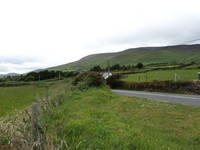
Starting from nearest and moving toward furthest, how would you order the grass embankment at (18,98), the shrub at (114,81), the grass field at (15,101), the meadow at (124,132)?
the meadow at (124,132) → the grass field at (15,101) → the grass embankment at (18,98) → the shrub at (114,81)

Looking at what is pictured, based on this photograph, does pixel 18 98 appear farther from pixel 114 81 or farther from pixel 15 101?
pixel 114 81

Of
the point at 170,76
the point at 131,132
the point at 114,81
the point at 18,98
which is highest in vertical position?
the point at 170,76

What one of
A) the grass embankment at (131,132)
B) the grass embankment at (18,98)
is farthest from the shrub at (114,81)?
the grass embankment at (131,132)

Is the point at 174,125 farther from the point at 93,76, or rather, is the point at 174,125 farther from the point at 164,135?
the point at 93,76

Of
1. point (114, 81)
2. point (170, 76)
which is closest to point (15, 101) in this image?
point (114, 81)

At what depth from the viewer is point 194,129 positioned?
563 cm

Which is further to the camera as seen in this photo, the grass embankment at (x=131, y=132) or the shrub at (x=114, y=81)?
the shrub at (x=114, y=81)

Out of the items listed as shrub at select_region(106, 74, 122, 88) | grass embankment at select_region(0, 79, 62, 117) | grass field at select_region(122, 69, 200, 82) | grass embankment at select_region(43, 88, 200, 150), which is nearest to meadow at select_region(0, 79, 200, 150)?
grass embankment at select_region(43, 88, 200, 150)

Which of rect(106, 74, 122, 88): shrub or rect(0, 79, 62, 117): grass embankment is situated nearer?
rect(0, 79, 62, 117): grass embankment

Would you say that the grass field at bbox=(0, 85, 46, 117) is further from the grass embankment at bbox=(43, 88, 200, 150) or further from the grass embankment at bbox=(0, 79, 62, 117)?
the grass embankment at bbox=(43, 88, 200, 150)

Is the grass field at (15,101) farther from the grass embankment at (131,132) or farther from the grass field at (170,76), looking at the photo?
the grass field at (170,76)

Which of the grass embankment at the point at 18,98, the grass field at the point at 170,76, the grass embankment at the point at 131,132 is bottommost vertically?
the grass embankment at the point at 18,98

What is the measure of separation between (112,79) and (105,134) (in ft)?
73.3

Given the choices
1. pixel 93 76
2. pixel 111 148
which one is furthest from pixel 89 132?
pixel 93 76
